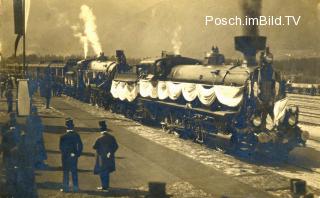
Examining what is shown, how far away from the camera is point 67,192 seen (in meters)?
8.54

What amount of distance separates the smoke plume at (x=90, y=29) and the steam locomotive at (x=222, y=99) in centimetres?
2089

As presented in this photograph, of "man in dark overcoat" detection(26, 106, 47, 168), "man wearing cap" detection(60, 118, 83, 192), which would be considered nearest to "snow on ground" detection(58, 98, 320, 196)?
"man wearing cap" detection(60, 118, 83, 192)

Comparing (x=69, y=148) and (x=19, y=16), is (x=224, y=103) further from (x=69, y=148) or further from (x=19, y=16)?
(x=19, y=16)

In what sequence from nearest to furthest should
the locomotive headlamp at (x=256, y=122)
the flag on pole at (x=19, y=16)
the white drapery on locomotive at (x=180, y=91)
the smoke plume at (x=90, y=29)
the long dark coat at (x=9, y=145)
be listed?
Answer: the flag on pole at (x=19, y=16)
the long dark coat at (x=9, y=145)
the locomotive headlamp at (x=256, y=122)
the white drapery on locomotive at (x=180, y=91)
the smoke plume at (x=90, y=29)

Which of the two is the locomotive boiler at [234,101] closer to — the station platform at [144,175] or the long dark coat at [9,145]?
the station platform at [144,175]

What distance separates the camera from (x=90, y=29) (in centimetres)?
4166

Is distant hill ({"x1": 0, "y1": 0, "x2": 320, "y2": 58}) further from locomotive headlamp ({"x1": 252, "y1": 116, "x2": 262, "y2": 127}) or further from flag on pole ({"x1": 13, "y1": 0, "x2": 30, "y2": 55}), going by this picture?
flag on pole ({"x1": 13, "y1": 0, "x2": 30, "y2": 55})

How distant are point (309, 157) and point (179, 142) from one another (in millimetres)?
4734

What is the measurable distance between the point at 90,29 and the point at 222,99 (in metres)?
31.0

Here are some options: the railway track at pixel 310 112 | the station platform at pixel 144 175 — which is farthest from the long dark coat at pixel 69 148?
the railway track at pixel 310 112

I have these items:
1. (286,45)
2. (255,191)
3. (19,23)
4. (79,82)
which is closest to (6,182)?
(19,23)

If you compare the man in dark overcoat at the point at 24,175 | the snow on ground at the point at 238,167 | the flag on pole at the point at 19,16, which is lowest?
the snow on ground at the point at 238,167

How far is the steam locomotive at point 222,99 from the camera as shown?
12.3 metres

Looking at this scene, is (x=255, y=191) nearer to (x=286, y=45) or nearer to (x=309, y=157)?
(x=309, y=157)
